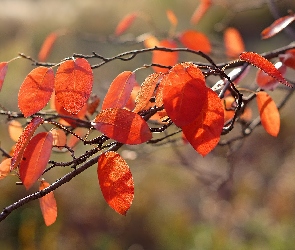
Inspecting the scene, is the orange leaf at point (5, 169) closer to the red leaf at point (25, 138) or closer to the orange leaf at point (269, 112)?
the red leaf at point (25, 138)

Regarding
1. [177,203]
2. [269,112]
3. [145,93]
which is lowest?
[177,203]

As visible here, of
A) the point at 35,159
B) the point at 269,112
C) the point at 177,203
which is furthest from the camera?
the point at 177,203

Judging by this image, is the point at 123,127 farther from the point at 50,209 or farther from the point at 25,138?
the point at 50,209

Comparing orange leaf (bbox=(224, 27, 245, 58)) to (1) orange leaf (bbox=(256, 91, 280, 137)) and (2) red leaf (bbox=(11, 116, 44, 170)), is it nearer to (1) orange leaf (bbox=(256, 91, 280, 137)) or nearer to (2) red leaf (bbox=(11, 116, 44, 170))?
(1) orange leaf (bbox=(256, 91, 280, 137))

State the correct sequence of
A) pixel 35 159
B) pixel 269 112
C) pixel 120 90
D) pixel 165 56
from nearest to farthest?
pixel 35 159
pixel 120 90
pixel 269 112
pixel 165 56

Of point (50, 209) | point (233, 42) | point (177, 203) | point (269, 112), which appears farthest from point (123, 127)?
point (177, 203)

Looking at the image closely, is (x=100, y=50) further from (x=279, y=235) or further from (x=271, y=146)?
(x=279, y=235)

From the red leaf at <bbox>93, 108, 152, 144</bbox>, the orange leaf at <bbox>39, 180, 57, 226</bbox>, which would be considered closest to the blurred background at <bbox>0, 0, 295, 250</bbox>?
the orange leaf at <bbox>39, 180, 57, 226</bbox>
